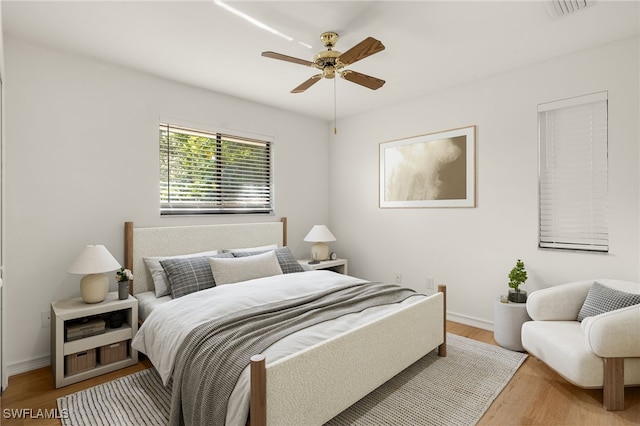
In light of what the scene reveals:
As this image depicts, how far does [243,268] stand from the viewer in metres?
3.15

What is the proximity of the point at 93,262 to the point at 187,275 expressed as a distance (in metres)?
0.71

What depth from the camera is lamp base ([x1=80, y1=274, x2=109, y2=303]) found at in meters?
2.58

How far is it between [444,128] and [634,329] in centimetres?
243

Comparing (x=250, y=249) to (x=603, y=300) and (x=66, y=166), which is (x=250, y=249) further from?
(x=603, y=300)

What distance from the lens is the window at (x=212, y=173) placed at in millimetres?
3422

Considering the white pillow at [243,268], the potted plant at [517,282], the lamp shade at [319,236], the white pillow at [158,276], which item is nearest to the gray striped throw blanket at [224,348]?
the white pillow at [243,268]

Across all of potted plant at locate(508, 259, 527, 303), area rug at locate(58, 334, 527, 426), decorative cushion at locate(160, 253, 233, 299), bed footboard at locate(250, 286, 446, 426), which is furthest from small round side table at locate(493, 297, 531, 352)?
decorative cushion at locate(160, 253, 233, 299)

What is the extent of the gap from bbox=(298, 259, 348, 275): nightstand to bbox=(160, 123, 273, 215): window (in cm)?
84

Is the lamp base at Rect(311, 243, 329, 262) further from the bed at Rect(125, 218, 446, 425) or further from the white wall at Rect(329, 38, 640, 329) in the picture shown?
the bed at Rect(125, 218, 446, 425)

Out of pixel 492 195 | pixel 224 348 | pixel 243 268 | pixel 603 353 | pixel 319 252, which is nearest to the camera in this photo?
pixel 224 348

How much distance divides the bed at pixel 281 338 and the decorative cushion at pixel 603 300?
101 centimetres

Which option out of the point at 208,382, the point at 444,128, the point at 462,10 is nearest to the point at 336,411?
the point at 208,382

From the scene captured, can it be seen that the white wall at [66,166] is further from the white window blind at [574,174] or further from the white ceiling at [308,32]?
the white window blind at [574,174]

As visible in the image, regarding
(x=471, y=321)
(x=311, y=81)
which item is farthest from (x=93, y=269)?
(x=471, y=321)
